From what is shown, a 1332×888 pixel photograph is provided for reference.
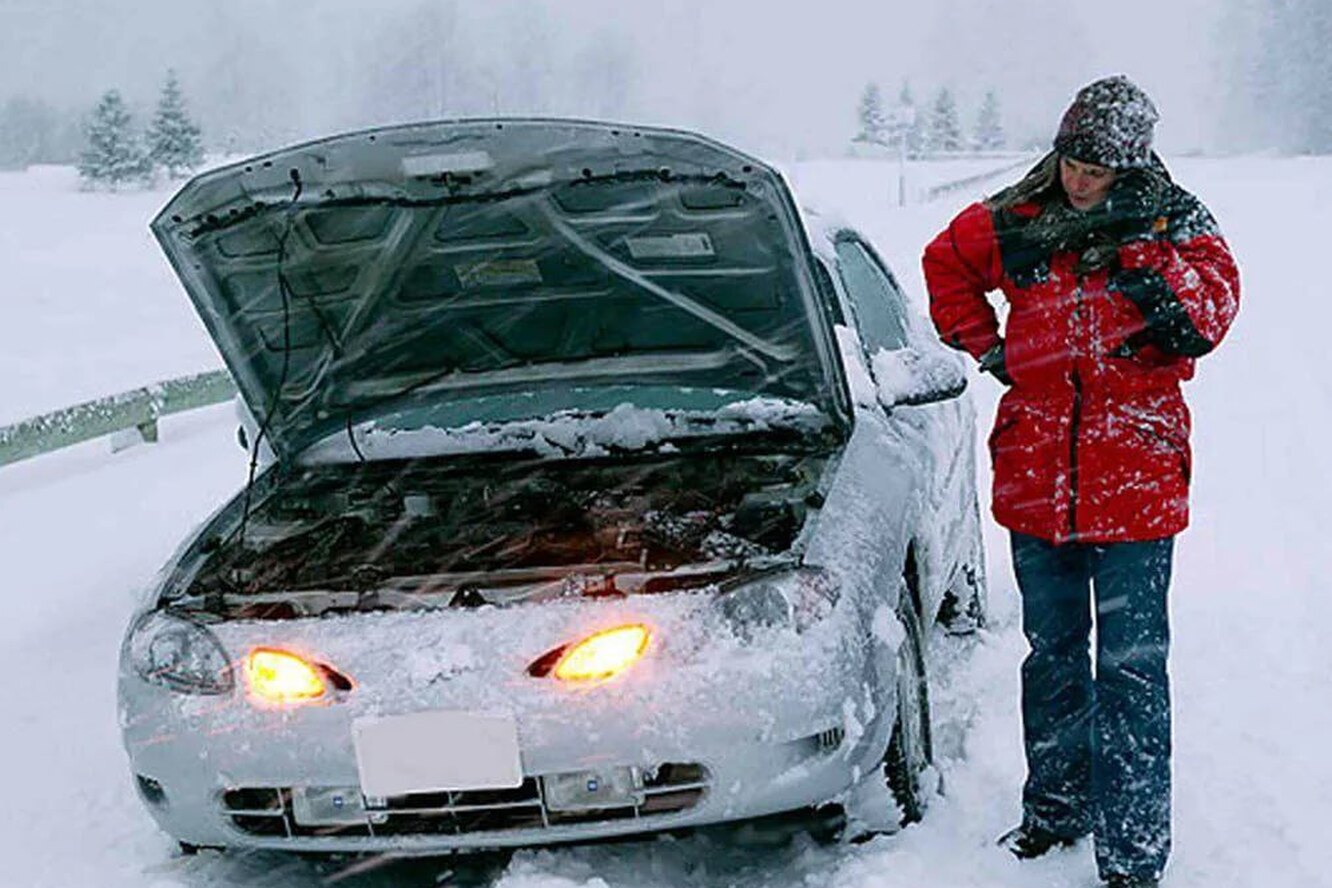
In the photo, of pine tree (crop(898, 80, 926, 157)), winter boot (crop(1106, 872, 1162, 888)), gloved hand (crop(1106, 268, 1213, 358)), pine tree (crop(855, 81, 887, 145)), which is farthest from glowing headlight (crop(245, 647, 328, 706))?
pine tree (crop(855, 81, 887, 145))

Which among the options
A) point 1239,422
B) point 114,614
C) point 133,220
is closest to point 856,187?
point 133,220

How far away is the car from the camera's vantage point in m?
3.16

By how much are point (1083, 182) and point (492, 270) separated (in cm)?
179

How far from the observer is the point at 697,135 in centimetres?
356

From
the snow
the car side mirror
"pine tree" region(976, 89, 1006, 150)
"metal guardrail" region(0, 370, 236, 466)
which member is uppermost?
the car side mirror

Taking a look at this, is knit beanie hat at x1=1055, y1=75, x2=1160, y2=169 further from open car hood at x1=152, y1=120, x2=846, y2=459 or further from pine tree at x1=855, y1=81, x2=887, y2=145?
pine tree at x1=855, y1=81, x2=887, y2=145

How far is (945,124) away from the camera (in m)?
82.6

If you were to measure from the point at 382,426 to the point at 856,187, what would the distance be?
42041 mm

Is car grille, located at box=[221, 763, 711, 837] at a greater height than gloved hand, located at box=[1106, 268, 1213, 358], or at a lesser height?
lesser

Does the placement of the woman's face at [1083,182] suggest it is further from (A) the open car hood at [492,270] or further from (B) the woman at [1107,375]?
(A) the open car hood at [492,270]

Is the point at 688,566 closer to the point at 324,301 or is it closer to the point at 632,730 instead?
the point at 632,730

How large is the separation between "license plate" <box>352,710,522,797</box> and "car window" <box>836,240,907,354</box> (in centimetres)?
206

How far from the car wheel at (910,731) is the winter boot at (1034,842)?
263mm

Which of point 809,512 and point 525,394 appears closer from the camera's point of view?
point 809,512
